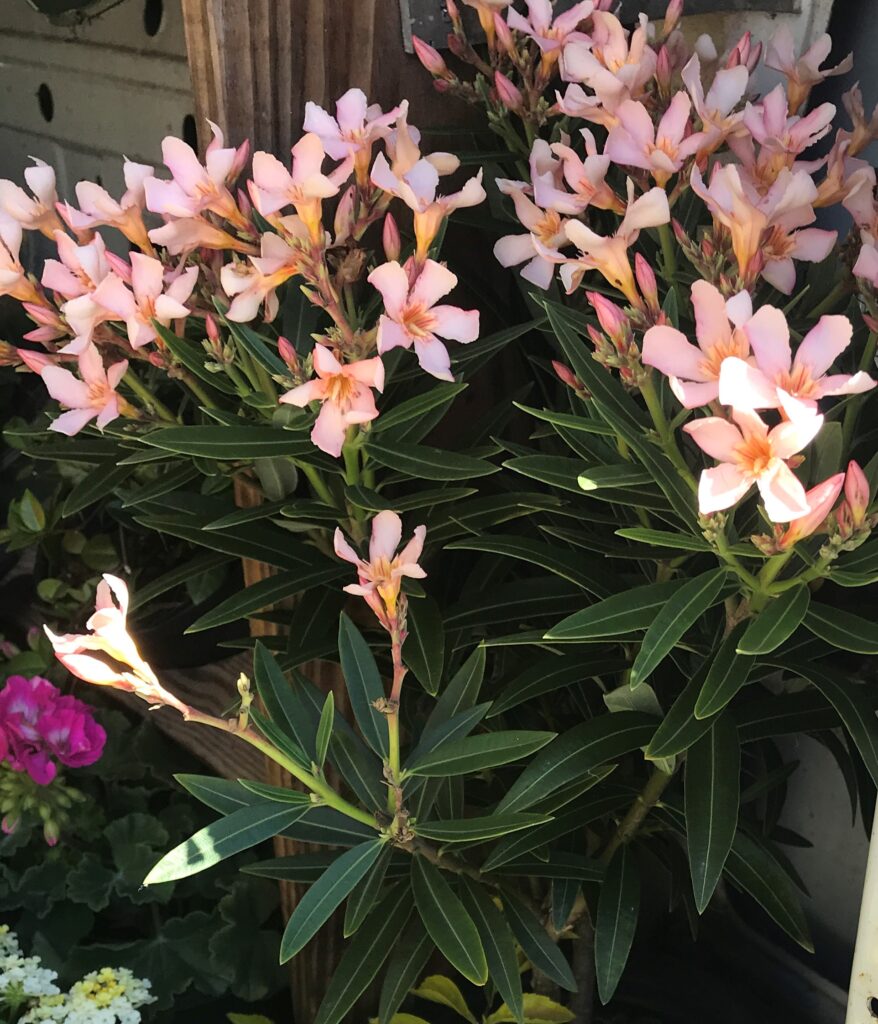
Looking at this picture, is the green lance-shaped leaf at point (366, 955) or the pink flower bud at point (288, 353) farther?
the green lance-shaped leaf at point (366, 955)

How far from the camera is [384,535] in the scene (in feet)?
2.27

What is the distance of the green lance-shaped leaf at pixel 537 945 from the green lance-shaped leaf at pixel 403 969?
78 millimetres

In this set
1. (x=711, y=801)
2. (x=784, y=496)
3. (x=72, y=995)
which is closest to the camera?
(x=784, y=496)

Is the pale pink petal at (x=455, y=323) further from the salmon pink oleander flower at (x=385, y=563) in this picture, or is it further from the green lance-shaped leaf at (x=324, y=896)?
the green lance-shaped leaf at (x=324, y=896)

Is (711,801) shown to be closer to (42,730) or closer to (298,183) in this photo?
(298,183)

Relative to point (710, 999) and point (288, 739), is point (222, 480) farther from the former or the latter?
point (710, 999)

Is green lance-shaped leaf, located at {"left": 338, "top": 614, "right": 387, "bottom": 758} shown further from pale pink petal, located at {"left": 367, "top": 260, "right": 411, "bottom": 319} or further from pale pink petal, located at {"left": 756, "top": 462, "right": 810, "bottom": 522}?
pale pink petal, located at {"left": 756, "top": 462, "right": 810, "bottom": 522}

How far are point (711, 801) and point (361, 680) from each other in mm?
280

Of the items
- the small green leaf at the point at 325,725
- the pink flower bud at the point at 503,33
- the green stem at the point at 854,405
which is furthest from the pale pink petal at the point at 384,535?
the pink flower bud at the point at 503,33

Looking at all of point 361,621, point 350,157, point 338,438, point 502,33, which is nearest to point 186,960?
point 361,621

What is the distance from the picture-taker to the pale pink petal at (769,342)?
545mm

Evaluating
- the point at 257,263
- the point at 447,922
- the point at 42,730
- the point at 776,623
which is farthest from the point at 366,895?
the point at 42,730

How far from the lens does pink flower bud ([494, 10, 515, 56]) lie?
833 millimetres

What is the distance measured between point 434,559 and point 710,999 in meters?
0.68
